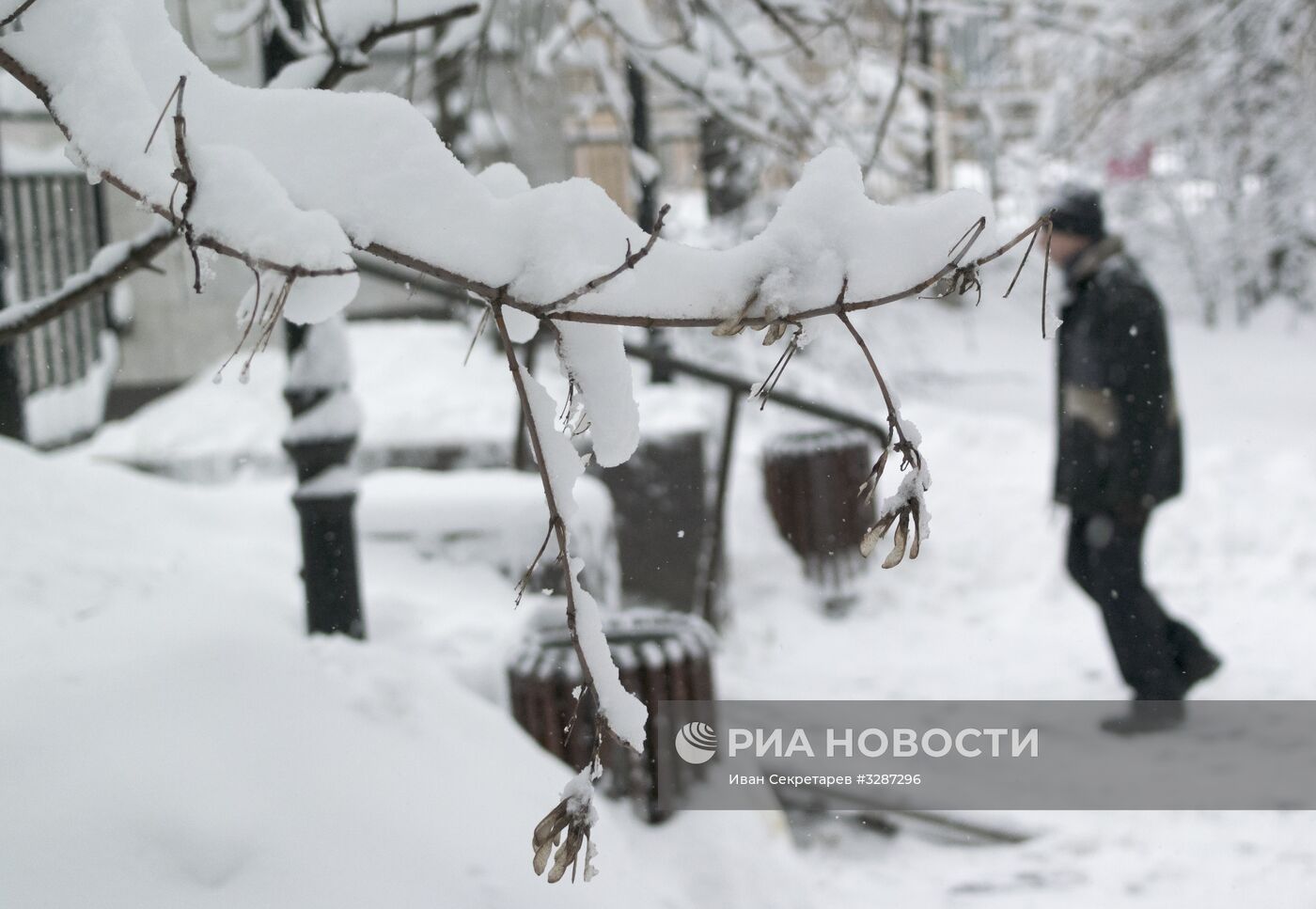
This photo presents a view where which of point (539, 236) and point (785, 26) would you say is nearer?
point (539, 236)

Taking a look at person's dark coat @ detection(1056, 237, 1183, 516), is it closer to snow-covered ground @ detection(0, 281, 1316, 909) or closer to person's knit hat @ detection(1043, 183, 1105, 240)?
person's knit hat @ detection(1043, 183, 1105, 240)

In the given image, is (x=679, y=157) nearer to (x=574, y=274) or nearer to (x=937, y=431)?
(x=937, y=431)

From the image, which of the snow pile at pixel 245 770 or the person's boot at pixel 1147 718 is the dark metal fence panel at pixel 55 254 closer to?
the snow pile at pixel 245 770

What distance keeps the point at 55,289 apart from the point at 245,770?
4827mm

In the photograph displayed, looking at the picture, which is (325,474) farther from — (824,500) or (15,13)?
(824,500)

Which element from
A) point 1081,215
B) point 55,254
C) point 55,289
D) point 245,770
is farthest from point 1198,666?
point 55,254

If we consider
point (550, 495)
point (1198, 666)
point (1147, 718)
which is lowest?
point (1147, 718)

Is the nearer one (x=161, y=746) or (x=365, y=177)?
(x=365, y=177)

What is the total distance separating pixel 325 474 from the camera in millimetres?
2795

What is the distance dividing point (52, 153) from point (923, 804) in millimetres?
5641

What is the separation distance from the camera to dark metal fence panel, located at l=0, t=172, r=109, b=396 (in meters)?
5.91

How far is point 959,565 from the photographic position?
6.74 m

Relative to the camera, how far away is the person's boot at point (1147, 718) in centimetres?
414

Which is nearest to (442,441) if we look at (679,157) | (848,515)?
(848,515)
